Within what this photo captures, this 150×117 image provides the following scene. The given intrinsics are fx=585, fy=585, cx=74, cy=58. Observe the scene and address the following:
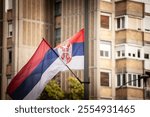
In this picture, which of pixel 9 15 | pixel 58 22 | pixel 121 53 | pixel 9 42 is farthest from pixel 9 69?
pixel 121 53

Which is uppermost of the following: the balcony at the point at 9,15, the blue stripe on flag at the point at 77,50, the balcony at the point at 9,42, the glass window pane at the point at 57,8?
the glass window pane at the point at 57,8

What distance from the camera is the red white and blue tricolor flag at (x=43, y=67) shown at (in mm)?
10867

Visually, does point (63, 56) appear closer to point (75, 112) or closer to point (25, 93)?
point (25, 93)

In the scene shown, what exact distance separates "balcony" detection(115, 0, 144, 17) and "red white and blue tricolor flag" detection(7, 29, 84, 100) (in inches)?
528

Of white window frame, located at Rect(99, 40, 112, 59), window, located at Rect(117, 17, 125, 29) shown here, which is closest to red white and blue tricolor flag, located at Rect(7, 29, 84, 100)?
white window frame, located at Rect(99, 40, 112, 59)

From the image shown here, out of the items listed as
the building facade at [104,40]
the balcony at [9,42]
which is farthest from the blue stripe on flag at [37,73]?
the balcony at [9,42]

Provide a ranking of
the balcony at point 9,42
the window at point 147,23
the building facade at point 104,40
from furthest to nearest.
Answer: the balcony at point 9,42
the window at point 147,23
the building facade at point 104,40

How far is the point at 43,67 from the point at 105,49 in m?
14.0

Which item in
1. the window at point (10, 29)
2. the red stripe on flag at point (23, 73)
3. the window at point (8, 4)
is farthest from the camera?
the window at point (8, 4)

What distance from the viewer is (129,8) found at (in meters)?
25.1

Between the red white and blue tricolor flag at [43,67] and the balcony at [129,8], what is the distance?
1341cm

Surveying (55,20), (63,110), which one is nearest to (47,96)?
(55,20)

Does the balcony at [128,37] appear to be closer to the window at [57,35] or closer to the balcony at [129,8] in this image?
the balcony at [129,8]

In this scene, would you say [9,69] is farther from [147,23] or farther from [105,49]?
[147,23]
